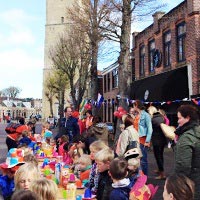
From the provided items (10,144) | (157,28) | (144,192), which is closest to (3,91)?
(157,28)

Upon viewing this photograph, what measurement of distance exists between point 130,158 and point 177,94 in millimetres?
11458

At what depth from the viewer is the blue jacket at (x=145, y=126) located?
8555 mm

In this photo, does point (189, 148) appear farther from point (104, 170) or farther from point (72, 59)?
point (72, 59)

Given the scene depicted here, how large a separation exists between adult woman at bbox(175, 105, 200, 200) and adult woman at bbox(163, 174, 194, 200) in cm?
105

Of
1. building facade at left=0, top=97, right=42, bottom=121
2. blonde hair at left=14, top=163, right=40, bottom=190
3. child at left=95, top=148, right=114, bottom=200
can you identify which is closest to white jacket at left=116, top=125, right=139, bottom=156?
child at left=95, top=148, right=114, bottom=200

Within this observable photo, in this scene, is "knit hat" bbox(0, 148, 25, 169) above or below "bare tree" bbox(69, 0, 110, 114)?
below

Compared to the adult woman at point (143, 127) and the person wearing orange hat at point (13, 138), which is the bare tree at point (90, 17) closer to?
the person wearing orange hat at point (13, 138)

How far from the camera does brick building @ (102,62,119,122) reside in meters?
33.0

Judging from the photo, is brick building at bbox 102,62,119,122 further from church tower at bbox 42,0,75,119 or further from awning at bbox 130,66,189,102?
church tower at bbox 42,0,75,119

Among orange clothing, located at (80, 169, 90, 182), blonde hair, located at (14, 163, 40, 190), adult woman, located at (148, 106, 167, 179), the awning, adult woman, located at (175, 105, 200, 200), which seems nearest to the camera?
blonde hair, located at (14, 163, 40, 190)

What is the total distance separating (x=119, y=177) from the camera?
4.04 meters

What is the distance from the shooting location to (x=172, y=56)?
59.9ft

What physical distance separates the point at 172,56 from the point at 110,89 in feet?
55.6

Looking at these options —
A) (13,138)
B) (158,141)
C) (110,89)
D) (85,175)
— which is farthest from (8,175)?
(110,89)
